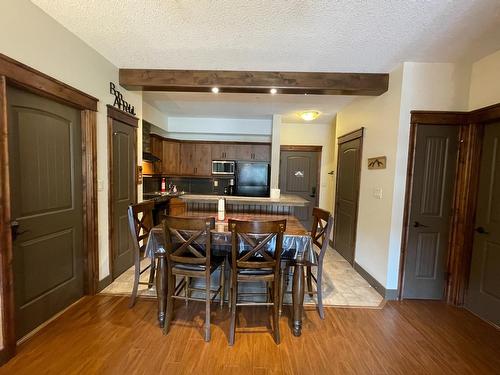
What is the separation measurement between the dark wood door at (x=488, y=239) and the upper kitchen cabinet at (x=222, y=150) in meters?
4.44

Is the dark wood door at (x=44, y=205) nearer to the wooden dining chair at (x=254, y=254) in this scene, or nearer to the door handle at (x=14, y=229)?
the door handle at (x=14, y=229)

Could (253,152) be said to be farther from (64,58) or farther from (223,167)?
(64,58)

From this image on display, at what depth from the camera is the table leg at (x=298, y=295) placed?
2123mm

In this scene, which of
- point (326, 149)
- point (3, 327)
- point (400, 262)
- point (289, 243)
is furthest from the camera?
point (326, 149)

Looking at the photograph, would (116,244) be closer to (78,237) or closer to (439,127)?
(78,237)

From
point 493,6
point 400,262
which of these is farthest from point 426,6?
point 400,262

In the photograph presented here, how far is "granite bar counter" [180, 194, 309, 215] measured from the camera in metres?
3.12

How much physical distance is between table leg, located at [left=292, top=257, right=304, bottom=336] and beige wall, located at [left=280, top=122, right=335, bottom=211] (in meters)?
3.84

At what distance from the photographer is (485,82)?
2.47 meters

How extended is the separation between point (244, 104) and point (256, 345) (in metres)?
3.71

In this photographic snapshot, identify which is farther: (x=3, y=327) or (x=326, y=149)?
(x=326, y=149)

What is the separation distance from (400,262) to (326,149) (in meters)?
3.45

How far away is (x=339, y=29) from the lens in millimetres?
2072

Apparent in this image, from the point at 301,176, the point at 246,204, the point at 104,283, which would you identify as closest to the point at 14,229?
the point at 104,283
